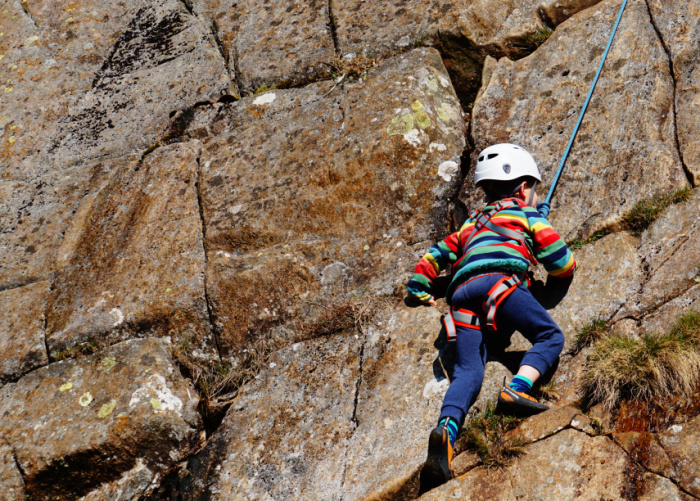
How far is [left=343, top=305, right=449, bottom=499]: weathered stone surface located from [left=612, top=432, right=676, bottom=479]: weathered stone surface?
1.17 m

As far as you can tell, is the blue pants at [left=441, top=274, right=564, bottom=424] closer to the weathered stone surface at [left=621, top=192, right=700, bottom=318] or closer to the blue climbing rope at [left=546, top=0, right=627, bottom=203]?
the weathered stone surface at [left=621, top=192, right=700, bottom=318]

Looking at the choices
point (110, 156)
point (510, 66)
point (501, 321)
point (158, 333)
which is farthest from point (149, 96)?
point (501, 321)

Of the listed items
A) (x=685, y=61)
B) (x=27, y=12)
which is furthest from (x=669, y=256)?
(x=27, y=12)

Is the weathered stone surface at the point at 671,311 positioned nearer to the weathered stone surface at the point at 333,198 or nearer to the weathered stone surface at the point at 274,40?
the weathered stone surface at the point at 333,198

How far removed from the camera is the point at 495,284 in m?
4.00

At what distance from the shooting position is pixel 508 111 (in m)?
5.66

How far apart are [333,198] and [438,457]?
2590 mm

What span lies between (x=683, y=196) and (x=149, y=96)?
5505mm

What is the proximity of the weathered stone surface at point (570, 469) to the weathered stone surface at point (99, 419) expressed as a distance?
2655mm

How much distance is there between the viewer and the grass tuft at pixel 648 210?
434 centimetres

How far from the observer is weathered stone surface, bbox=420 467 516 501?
3.38 m

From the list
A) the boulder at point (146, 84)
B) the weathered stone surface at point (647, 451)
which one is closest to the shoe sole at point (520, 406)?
the weathered stone surface at point (647, 451)

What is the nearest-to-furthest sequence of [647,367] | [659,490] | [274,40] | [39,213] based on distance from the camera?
[659,490] < [647,367] < [39,213] < [274,40]

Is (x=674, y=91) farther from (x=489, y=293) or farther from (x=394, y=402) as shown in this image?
(x=394, y=402)
